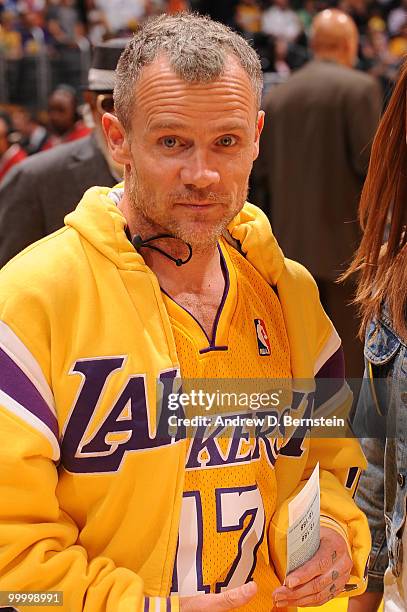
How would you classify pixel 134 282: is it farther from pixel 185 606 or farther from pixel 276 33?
pixel 276 33

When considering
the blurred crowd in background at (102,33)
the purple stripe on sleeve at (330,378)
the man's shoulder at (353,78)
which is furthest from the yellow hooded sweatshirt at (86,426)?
the blurred crowd in background at (102,33)

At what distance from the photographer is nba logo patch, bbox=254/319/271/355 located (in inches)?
62.6

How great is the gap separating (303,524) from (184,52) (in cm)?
69

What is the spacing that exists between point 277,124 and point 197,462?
292 cm

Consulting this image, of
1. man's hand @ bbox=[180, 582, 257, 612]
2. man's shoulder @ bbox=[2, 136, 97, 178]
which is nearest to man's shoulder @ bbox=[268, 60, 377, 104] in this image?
man's shoulder @ bbox=[2, 136, 97, 178]

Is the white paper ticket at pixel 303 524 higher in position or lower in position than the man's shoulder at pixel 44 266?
lower

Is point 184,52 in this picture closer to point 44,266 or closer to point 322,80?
point 44,266

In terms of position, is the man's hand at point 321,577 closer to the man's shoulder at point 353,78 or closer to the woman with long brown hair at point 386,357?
the woman with long brown hair at point 386,357

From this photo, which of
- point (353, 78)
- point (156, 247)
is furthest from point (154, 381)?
point (353, 78)

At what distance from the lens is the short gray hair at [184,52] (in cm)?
141

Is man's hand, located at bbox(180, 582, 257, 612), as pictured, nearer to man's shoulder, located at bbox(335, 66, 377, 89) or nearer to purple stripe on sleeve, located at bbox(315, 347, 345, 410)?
purple stripe on sleeve, located at bbox(315, 347, 345, 410)

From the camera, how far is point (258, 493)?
1.57m

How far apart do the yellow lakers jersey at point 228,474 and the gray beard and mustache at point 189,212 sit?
0.12 meters

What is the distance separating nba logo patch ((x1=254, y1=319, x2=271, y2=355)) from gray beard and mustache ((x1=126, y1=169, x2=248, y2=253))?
0.17m
